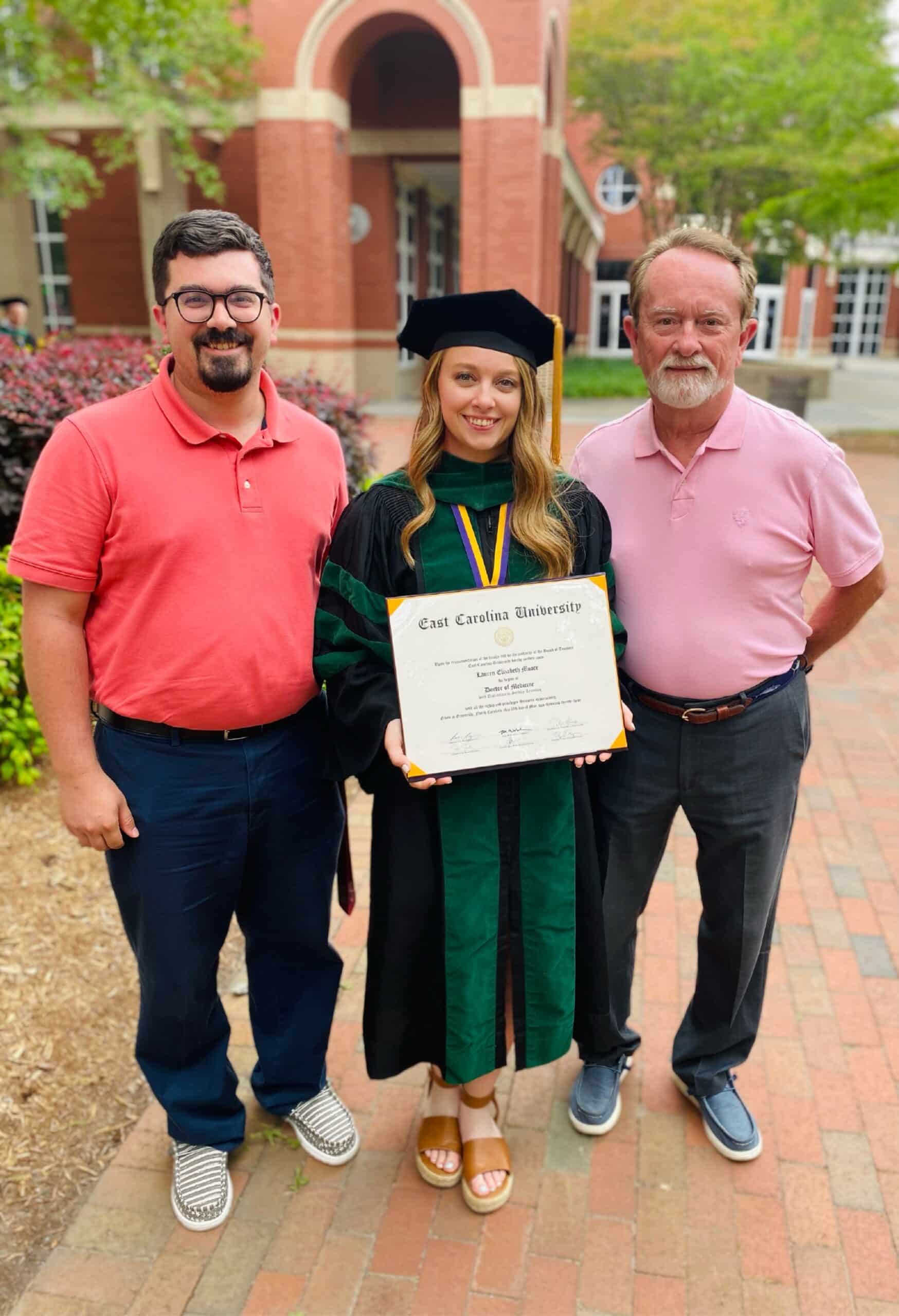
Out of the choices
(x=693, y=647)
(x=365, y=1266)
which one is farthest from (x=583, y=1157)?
(x=693, y=647)

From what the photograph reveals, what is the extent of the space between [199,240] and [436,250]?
95.0 feet

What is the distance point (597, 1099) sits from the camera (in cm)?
287

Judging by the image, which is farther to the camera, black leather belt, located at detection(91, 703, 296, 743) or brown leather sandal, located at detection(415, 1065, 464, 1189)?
brown leather sandal, located at detection(415, 1065, 464, 1189)

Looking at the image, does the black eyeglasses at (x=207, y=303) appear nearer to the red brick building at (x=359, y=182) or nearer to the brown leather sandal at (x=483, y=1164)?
the brown leather sandal at (x=483, y=1164)

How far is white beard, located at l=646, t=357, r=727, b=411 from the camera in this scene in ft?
7.59

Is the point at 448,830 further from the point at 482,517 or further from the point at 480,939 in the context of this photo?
the point at 482,517

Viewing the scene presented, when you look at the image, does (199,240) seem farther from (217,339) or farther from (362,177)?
(362,177)

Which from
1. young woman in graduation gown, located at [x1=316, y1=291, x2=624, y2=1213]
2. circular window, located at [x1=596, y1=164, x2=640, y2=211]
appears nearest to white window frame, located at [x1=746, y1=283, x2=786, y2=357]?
circular window, located at [x1=596, y1=164, x2=640, y2=211]

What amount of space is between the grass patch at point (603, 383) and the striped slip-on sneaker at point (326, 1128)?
20025 mm

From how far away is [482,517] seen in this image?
90.9 inches

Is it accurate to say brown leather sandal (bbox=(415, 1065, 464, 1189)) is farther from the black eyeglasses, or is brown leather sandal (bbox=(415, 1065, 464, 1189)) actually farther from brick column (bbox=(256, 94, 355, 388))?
brick column (bbox=(256, 94, 355, 388))

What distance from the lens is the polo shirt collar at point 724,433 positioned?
238cm

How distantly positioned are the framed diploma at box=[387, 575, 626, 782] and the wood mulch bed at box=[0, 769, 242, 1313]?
5.29ft

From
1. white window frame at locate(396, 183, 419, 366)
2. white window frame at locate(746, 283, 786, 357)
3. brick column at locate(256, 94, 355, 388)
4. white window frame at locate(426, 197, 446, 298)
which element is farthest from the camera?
white window frame at locate(746, 283, 786, 357)
